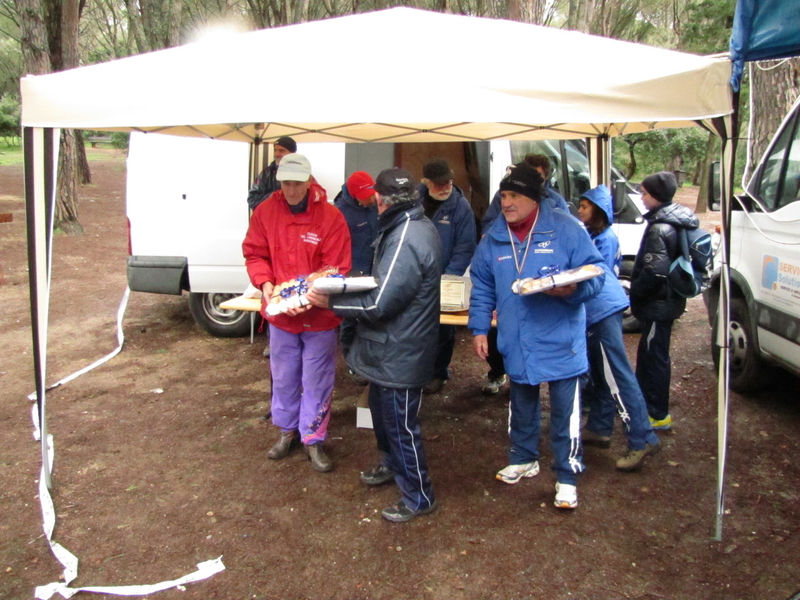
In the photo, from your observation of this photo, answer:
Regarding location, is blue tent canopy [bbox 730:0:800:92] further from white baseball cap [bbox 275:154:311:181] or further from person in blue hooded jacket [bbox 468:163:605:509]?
white baseball cap [bbox 275:154:311:181]

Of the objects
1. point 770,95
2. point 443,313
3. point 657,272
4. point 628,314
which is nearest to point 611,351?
point 657,272

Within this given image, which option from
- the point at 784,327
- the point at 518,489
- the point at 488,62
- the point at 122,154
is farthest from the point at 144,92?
the point at 122,154

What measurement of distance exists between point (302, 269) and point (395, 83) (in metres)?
1.29

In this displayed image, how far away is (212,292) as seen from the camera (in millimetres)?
6258

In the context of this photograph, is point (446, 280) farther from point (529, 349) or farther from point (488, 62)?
point (488, 62)

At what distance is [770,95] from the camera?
7035mm

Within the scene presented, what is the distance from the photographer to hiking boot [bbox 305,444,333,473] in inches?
155

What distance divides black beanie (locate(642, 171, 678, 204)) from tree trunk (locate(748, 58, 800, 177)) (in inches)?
138

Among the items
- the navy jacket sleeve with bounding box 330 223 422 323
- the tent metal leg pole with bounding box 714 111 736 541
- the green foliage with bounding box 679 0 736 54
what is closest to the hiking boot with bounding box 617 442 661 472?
the tent metal leg pole with bounding box 714 111 736 541

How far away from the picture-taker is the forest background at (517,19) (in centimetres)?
722

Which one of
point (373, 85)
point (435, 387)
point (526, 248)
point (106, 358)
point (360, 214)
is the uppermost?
point (373, 85)

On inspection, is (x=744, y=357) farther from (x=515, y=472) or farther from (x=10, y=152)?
(x=10, y=152)

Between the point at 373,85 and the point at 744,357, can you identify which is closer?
the point at 373,85

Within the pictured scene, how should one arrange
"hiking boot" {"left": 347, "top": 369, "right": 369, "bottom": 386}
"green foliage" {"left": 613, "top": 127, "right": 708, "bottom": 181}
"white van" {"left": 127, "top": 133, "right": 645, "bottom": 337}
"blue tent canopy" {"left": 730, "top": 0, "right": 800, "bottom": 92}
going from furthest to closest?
"green foliage" {"left": 613, "top": 127, "right": 708, "bottom": 181} < "white van" {"left": 127, "top": 133, "right": 645, "bottom": 337} < "hiking boot" {"left": 347, "top": 369, "right": 369, "bottom": 386} < "blue tent canopy" {"left": 730, "top": 0, "right": 800, "bottom": 92}
